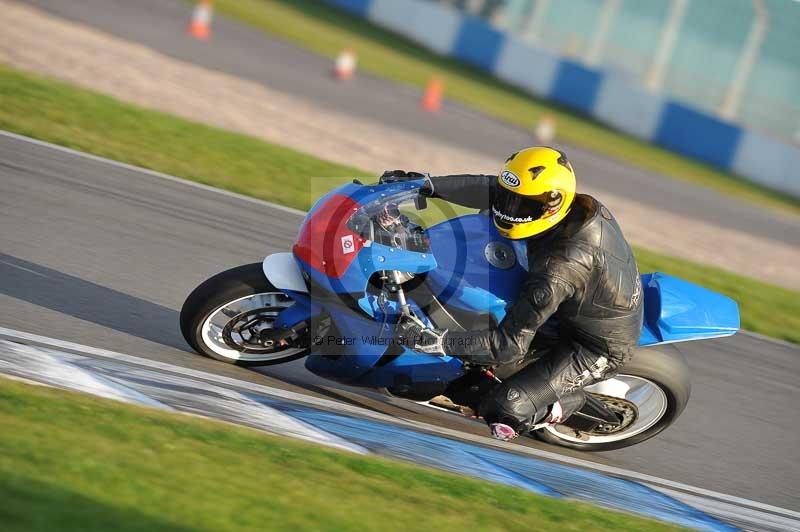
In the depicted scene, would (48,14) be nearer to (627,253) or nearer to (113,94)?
(113,94)

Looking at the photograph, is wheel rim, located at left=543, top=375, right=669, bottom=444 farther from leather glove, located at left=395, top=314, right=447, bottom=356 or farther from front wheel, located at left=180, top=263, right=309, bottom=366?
front wheel, located at left=180, top=263, right=309, bottom=366

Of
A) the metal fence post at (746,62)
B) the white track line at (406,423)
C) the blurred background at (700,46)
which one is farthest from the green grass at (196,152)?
the blurred background at (700,46)

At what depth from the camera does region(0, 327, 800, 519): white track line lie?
526 cm

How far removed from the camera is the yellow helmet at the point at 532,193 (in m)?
4.84

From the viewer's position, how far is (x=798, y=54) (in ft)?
87.3

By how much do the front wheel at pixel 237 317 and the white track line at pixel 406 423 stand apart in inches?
8.6

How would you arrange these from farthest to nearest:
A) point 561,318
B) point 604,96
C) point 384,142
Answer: point 604,96, point 384,142, point 561,318

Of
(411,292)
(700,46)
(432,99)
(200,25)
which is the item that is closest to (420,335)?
(411,292)

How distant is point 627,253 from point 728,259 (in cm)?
908

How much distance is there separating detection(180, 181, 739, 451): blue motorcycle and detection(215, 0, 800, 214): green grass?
1641 cm

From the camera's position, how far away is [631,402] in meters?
5.86

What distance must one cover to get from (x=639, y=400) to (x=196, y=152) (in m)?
6.29

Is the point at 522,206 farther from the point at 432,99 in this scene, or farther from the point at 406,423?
the point at 432,99

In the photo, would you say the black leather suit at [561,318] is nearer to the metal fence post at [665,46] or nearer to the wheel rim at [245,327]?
the wheel rim at [245,327]
